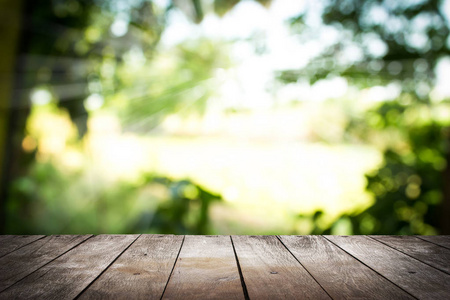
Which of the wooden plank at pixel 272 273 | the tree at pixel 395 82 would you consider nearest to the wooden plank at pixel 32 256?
the wooden plank at pixel 272 273

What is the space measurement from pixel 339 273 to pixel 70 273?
A: 63cm

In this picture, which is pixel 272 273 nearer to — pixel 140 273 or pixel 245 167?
pixel 140 273

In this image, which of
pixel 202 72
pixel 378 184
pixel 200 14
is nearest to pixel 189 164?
pixel 202 72

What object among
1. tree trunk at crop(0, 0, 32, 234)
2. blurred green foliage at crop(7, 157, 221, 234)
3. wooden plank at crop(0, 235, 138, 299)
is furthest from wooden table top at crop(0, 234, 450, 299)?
tree trunk at crop(0, 0, 32, 234)

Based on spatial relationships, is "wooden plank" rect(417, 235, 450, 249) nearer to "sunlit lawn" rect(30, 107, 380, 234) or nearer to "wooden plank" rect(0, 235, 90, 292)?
"sunlit lawn" rect(30, 107, 380, 234)

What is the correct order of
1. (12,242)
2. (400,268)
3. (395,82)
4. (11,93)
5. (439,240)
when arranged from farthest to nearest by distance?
(395,82) → (11,93) → (439,240) → (12,242) → (400,268)

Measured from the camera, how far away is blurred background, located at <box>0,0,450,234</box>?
2.08 metres

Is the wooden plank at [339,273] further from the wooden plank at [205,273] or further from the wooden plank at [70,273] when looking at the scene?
the wooden plank at [70,273]

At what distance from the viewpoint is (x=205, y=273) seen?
876 mm

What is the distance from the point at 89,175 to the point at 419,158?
190 centimetres

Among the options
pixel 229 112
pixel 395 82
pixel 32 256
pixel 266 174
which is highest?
pixel 395 82

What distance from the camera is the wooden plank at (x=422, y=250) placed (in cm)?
104

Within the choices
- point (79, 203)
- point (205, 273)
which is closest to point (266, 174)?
point (79, 203)

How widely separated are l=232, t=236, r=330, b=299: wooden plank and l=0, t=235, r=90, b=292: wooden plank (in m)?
0.50
